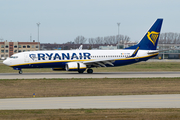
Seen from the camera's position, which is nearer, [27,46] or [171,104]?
[171,104]

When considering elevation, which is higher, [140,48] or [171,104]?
[140,48]

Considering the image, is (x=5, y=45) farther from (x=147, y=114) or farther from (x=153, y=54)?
(x=147, y=114)

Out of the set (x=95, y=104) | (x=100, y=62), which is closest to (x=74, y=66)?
(x=100, y=62)

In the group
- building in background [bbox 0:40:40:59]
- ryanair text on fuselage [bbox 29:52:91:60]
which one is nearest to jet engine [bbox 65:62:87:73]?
ryanair text on fuselage [bbox 29:52:91:60]

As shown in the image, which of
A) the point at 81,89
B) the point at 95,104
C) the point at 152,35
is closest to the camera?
the point at 95,104

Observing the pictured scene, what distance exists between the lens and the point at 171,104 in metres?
17.2

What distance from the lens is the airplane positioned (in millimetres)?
44250

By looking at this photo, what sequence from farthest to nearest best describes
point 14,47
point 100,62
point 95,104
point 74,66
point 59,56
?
point 14,47, point 100,62, point 59,56, point 74,66, point 95,104

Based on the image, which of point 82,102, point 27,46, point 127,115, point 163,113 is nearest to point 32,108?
point 82,102

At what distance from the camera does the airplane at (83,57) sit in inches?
1742

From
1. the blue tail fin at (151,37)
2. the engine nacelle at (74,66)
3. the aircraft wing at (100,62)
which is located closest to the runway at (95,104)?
the engine nacelle at (74,66)

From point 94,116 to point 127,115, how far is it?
1.66m

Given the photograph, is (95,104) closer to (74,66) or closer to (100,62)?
(74,66)

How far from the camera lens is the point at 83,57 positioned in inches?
1822
